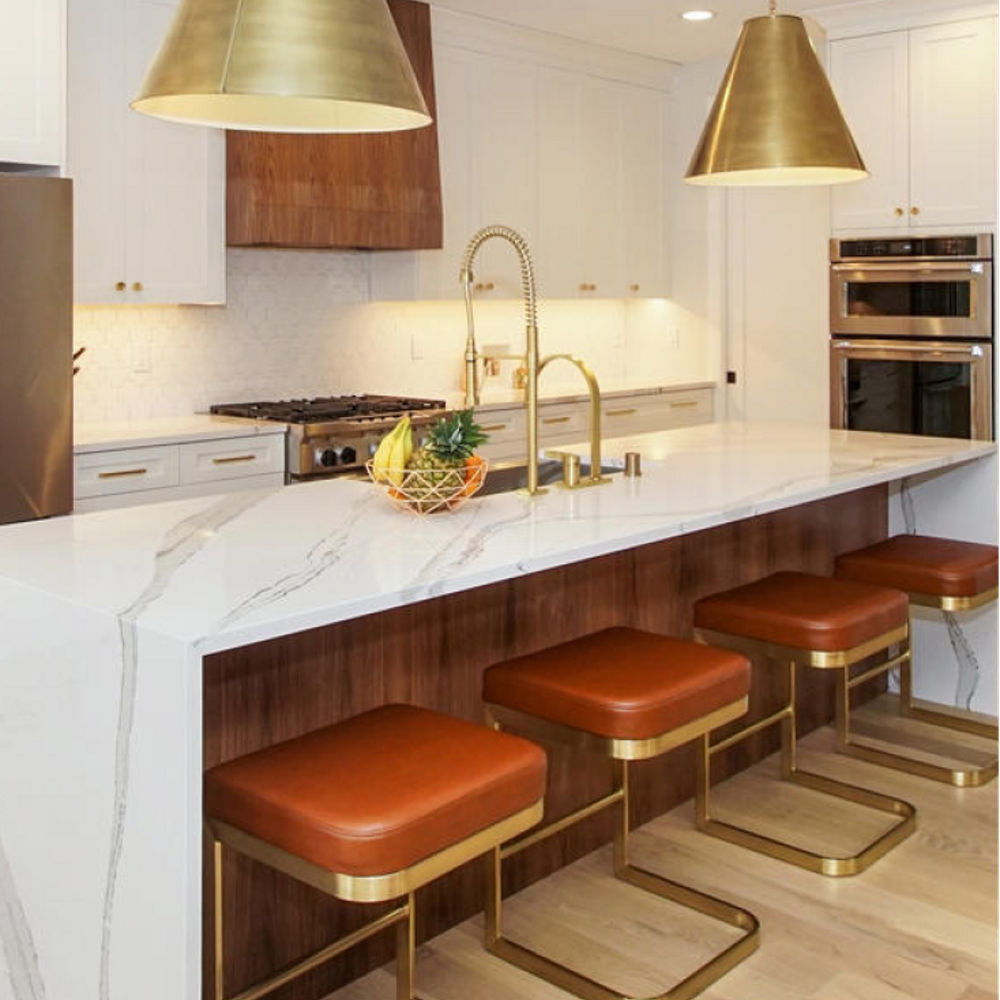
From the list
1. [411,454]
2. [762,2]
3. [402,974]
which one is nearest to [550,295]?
[762,2]

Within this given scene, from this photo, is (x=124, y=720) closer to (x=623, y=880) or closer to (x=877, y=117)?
(x=623, y=880)

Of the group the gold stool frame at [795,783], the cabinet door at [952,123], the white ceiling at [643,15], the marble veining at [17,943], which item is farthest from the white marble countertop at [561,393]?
the marble veining at [17,943]

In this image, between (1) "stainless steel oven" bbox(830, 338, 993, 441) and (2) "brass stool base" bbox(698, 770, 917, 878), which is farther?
(1) "stainless steel oven" bbox(830, 338, 993, 441)

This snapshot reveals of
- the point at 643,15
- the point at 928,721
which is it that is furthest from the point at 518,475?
the point at 643,15

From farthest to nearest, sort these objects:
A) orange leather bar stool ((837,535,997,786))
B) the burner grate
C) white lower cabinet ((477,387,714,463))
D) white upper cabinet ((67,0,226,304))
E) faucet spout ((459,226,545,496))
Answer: white lower cabinet ((477,387,714,463)), the burner grate, white upper cabinet ((67,0,226,304)), orange leather bar stool ((837,535,997,786)), faucet spout ((459,226,545,496))

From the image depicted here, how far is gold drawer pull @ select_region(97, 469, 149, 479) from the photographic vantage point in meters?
4.23

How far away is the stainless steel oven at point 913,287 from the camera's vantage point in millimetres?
5234

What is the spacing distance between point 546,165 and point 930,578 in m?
3.13

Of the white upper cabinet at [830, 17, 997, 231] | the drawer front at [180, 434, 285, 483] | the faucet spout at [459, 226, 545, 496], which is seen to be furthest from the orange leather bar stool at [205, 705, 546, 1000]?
the white upper cabinet at [830, 17, 997, 231]

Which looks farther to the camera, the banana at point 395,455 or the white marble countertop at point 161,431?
the white marble countertop at point 161,431

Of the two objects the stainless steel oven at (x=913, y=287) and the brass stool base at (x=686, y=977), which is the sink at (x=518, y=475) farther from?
the stainless steel oven at (x=913, y=287)

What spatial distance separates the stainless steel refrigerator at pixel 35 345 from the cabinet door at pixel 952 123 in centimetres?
341

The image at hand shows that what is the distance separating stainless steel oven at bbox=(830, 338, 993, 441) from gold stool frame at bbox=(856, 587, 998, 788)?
142 centimetres

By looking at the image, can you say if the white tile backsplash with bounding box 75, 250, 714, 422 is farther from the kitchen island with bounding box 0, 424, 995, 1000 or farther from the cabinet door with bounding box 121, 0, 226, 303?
the kitchen island with bounding box 0, 424, 995, 1000
